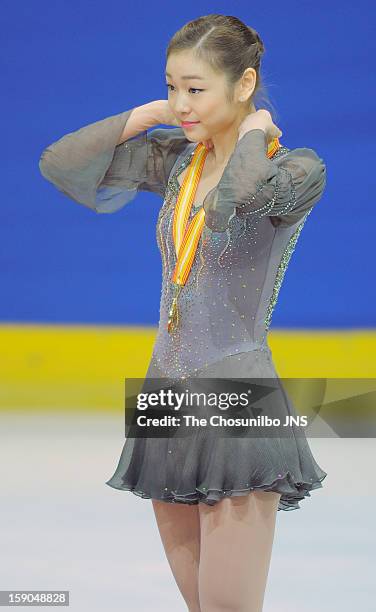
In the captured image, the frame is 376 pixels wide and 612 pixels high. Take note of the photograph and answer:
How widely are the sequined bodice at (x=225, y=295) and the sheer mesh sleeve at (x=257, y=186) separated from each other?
0.08 m

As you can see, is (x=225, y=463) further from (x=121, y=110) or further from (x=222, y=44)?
(x=121, y=110)

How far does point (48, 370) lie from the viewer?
5.80 m

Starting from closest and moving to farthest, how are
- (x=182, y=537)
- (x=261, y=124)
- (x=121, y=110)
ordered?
(x=261, y=124), (x=182, y=537), (x=121, y=110)

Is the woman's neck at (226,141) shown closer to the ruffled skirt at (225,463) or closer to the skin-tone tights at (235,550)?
the ruffled skirt at (225,463)

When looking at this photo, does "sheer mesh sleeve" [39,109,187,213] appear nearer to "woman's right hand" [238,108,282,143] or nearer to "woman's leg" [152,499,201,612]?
"woman's right hand" [238,108,282,143]

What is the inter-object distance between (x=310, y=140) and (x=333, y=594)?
2489 millimetres

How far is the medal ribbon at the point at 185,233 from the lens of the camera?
6.73 ft

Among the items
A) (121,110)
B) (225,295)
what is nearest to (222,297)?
(225,295)

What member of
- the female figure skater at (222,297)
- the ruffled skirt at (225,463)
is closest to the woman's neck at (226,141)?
the female figure skater at (222,297)

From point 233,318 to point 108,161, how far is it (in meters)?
0.41

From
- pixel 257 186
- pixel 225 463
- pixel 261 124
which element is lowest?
pixel 225 463

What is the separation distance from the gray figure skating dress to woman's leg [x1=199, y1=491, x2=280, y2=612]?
0.09ft

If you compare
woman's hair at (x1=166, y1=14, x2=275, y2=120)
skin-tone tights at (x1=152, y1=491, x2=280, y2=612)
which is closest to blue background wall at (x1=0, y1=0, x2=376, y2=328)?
woman's hair at (x1=166, y1=14, x2=275, y2=120)

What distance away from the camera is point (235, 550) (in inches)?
78.6
